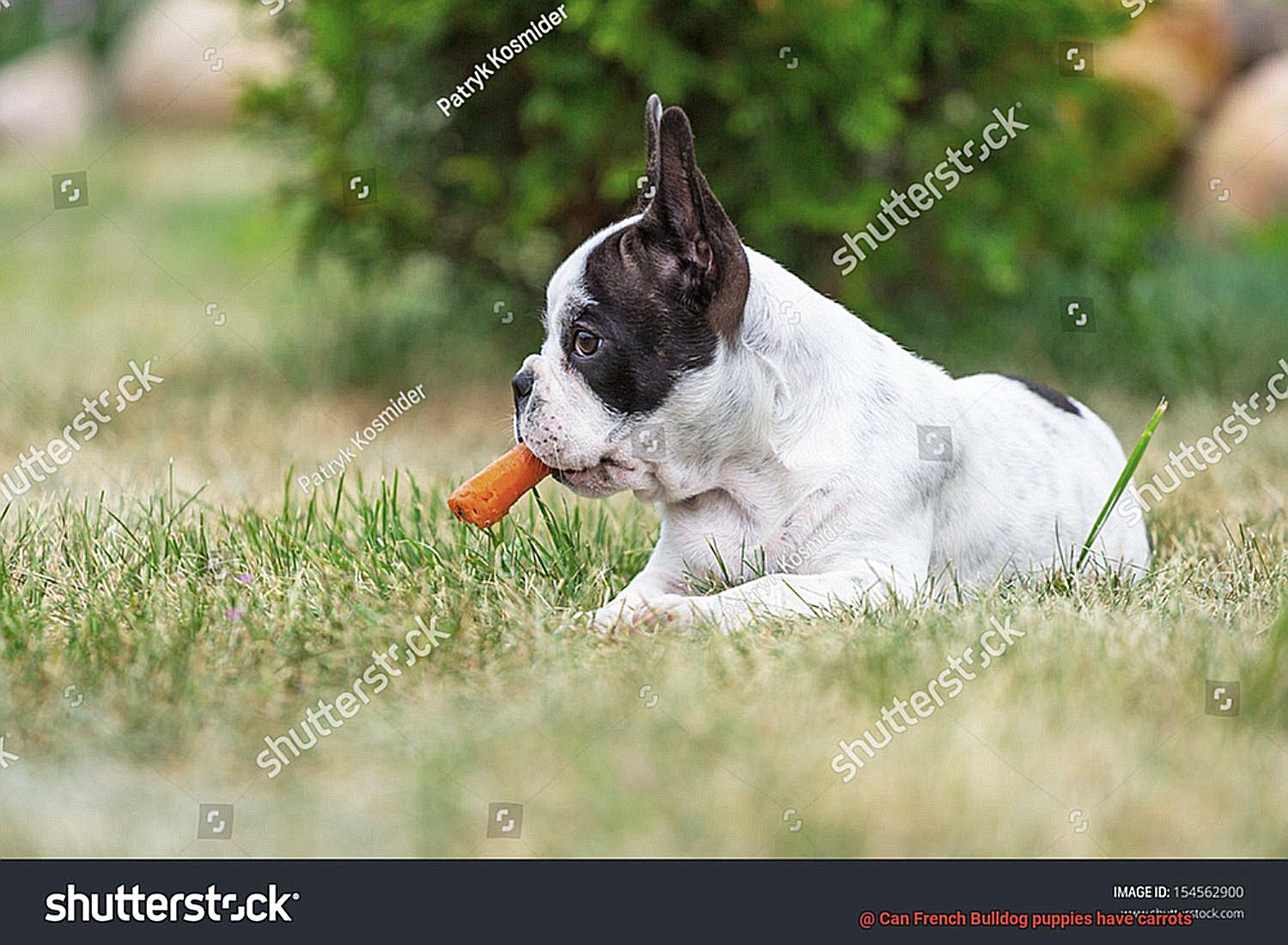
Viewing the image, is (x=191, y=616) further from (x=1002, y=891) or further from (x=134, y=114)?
(x=134, y=114)

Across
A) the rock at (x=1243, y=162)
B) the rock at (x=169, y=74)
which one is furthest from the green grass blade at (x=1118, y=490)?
the rock at (x=169, y=74)

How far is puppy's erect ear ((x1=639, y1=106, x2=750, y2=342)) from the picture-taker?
A: 3.51 metres

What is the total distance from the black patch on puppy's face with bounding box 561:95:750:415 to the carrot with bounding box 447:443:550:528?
0.33 metres

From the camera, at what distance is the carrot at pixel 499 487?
3.88 metres

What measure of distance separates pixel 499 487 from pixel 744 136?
3194 millimetres

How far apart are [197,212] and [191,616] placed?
9.63 m

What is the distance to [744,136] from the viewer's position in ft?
21.7

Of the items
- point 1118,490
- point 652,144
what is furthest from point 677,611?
point 1118,490

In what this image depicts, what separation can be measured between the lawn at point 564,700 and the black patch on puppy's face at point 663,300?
578 millimetres

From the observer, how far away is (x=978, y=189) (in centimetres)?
680

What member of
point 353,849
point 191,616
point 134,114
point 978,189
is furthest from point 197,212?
point 353,849

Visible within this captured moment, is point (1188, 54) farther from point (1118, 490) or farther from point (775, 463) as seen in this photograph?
point (775, 463)

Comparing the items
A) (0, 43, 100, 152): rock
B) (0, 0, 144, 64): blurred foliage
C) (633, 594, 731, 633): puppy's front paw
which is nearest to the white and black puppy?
(633, 594, 731, 633): puppy's front paw

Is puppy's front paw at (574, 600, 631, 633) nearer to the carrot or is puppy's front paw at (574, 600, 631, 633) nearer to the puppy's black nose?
the carrot
